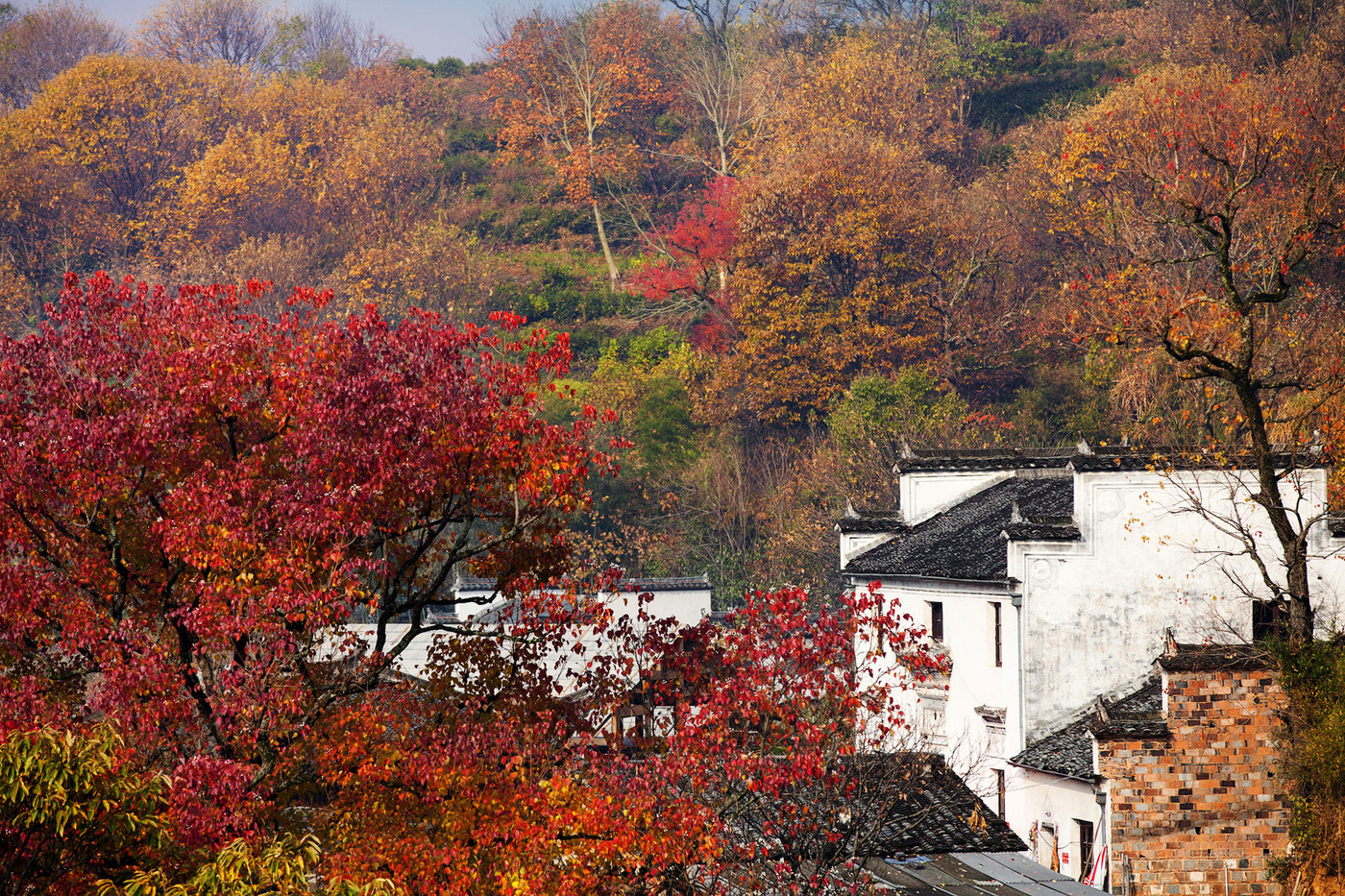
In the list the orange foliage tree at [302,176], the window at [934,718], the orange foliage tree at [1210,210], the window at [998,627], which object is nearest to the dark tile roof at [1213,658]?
the window at [998,627]

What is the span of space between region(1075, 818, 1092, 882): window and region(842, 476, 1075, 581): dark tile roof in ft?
19.3

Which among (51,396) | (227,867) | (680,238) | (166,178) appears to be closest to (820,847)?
(227,867)

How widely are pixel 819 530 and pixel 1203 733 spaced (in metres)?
24.7

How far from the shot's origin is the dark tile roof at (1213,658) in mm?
22094

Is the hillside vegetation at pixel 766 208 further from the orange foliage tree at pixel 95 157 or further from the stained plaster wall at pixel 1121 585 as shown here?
the stained plaster wall at pixel 1121 585

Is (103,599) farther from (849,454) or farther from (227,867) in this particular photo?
(849,454)

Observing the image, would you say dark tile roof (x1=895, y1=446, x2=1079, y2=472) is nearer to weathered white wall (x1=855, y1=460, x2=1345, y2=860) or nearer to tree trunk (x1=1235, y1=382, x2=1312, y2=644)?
weathered white wall (x1=855, y1=460, x2=1345, y2=860)

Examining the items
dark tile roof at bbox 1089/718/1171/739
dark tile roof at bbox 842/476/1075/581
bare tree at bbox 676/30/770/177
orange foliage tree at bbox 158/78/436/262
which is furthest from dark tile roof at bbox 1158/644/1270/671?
orange foliage tree at bbox 158/78/436/262

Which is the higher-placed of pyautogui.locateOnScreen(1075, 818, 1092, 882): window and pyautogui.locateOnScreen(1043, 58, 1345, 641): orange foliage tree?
pyautogui.locateOnScreen(1043, 58, 1345, 641): orange foliage tree

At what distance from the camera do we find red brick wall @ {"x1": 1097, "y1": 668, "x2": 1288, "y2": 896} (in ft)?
72.3

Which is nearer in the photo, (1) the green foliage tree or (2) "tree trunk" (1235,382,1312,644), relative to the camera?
(1) the green foliage tree

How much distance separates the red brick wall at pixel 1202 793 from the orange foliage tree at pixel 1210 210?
→ 11465 mm

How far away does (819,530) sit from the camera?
46.6 metres

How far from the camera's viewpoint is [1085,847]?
24.2 metres
